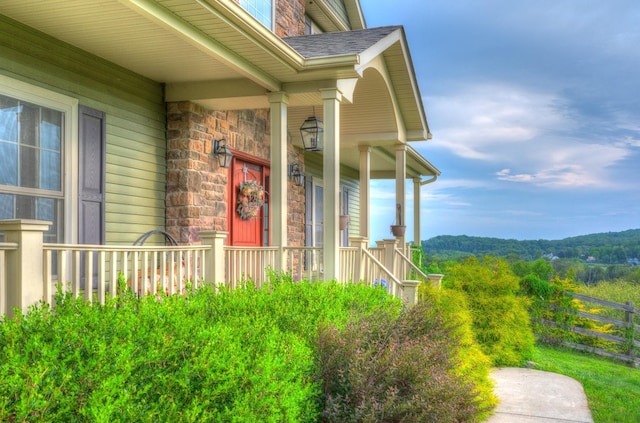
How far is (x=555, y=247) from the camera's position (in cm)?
2977

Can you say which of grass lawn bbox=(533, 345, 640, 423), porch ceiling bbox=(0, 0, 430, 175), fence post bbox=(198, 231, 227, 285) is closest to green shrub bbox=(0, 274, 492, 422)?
fence post bbox=(198, 231, 227, 285)

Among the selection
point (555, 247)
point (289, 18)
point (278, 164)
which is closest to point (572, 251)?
point (555, 247)

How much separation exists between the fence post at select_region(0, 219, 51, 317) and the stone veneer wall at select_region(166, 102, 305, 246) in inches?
142

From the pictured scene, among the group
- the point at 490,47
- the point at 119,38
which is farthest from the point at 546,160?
the point at 119,38

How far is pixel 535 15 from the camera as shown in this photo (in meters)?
22.3

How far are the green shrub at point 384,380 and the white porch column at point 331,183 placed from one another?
2837 millimetres

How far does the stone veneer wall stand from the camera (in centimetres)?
739

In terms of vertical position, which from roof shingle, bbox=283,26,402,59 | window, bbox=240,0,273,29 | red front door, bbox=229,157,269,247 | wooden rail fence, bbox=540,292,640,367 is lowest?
wooden rail fence, bbox=540,292,640,367

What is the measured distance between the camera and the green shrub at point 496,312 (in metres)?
8.01

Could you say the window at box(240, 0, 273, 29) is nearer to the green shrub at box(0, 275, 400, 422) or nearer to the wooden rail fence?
the green shrub at box(0, 275, 400, 422)

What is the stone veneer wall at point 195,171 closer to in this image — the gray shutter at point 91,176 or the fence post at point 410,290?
the gray shutter at point 91,176

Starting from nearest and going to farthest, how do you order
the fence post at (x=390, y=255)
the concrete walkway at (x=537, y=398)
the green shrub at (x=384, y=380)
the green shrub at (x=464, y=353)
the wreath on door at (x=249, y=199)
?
the green shrub at (x=384, y=380)
the green shrub at (x=464, y=353)
the concrete walkway at (x=537, y=398)
the wreath on door at (x=249, y=199)
the fence post at (x=390, y=255)

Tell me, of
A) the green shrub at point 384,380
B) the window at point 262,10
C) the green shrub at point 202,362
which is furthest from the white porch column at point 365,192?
the green shrub at point 384,380

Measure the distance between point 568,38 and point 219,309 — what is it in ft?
93.2
